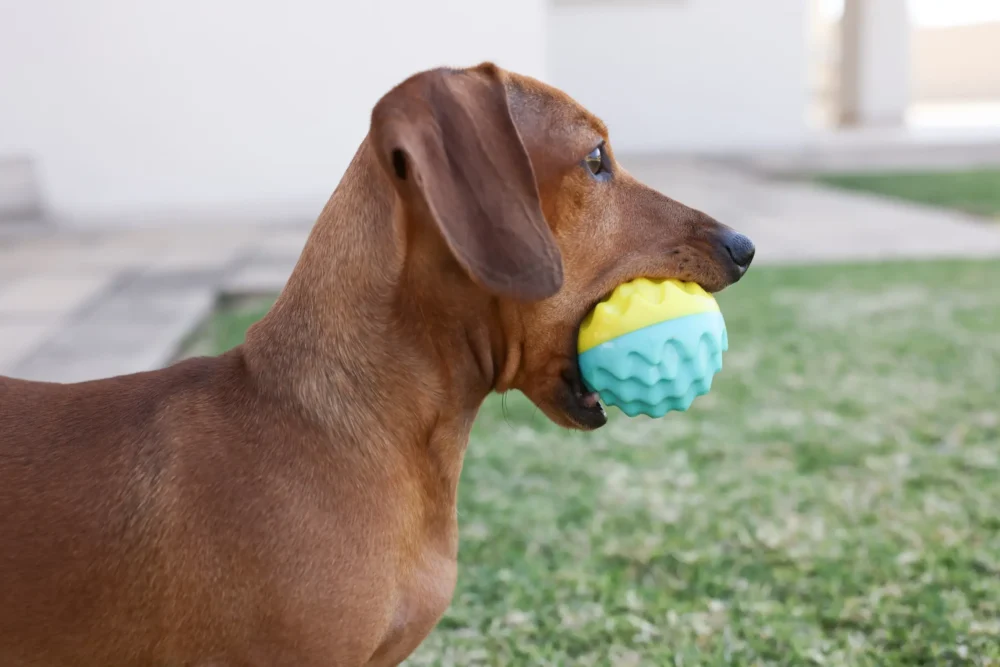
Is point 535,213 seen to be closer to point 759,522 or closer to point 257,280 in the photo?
point 759,522

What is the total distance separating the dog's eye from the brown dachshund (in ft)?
0.05

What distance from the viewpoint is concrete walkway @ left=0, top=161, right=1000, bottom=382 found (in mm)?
5809

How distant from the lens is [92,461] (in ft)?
6.77

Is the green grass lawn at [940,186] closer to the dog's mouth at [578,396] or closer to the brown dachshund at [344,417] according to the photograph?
the dog's mouth at [578,396]

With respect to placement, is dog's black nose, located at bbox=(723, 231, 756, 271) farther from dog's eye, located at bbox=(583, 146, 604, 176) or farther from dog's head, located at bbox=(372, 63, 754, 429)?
dog's eye, located at bbox=(583, 146, 604, 176)

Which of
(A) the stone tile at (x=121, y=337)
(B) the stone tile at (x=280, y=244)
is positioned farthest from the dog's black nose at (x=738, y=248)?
(B) the stone tile at (x=280, y=244)

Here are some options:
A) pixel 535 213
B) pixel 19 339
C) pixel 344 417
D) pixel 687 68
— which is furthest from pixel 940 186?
pixel 344 417

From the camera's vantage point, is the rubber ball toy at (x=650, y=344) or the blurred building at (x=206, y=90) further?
the blurred building at (x=206, y=90)

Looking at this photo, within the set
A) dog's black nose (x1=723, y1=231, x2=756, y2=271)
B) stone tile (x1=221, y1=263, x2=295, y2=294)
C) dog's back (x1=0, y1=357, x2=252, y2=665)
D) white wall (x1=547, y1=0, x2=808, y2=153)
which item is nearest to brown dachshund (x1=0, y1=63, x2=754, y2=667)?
dog's back (x1=0, y1=357, x2=252, y2=665)

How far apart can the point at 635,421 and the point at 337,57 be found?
21.5 ft

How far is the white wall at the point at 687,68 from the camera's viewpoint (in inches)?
640

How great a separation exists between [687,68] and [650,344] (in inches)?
597

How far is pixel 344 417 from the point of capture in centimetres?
216

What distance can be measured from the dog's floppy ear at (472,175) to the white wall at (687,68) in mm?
14700
